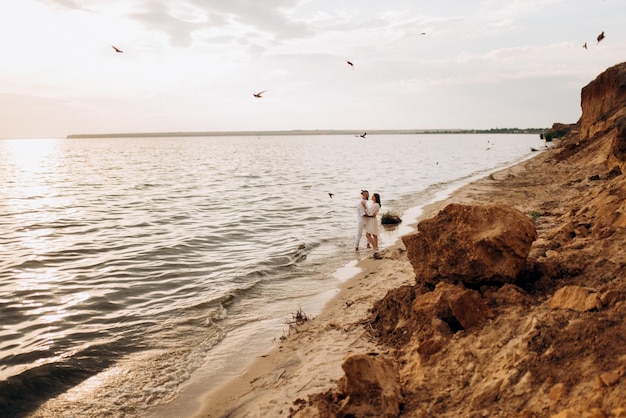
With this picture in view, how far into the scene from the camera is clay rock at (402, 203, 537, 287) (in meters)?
5.26

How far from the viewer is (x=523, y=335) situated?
4121 millimetres

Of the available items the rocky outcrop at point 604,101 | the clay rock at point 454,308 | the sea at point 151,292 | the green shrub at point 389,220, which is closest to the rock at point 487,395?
the clay rock at point 454,308

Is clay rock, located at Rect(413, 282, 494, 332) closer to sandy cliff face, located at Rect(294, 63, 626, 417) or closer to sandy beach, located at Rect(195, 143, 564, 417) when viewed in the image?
sandy cliff face, located at Rect(294, 63, 626, 417)

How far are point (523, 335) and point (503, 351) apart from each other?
0.24 m

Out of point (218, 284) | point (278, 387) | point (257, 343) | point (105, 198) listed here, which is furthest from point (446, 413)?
point (105, 198)

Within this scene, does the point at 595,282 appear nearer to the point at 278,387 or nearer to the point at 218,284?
the point at 278,387

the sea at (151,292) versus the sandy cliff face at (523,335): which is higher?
the sandy cliff face at (523,335)

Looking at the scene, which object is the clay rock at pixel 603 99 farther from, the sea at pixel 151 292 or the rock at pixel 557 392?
the rock at pixel 557 392

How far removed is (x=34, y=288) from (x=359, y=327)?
7664 mm

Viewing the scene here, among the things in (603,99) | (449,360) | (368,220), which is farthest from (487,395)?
(603,99)

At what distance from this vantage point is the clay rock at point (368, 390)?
395 centimetres

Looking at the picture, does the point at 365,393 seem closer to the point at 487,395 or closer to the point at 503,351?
the point at 487,395

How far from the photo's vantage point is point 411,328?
5.66 meters

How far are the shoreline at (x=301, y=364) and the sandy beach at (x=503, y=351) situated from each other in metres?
0.02
